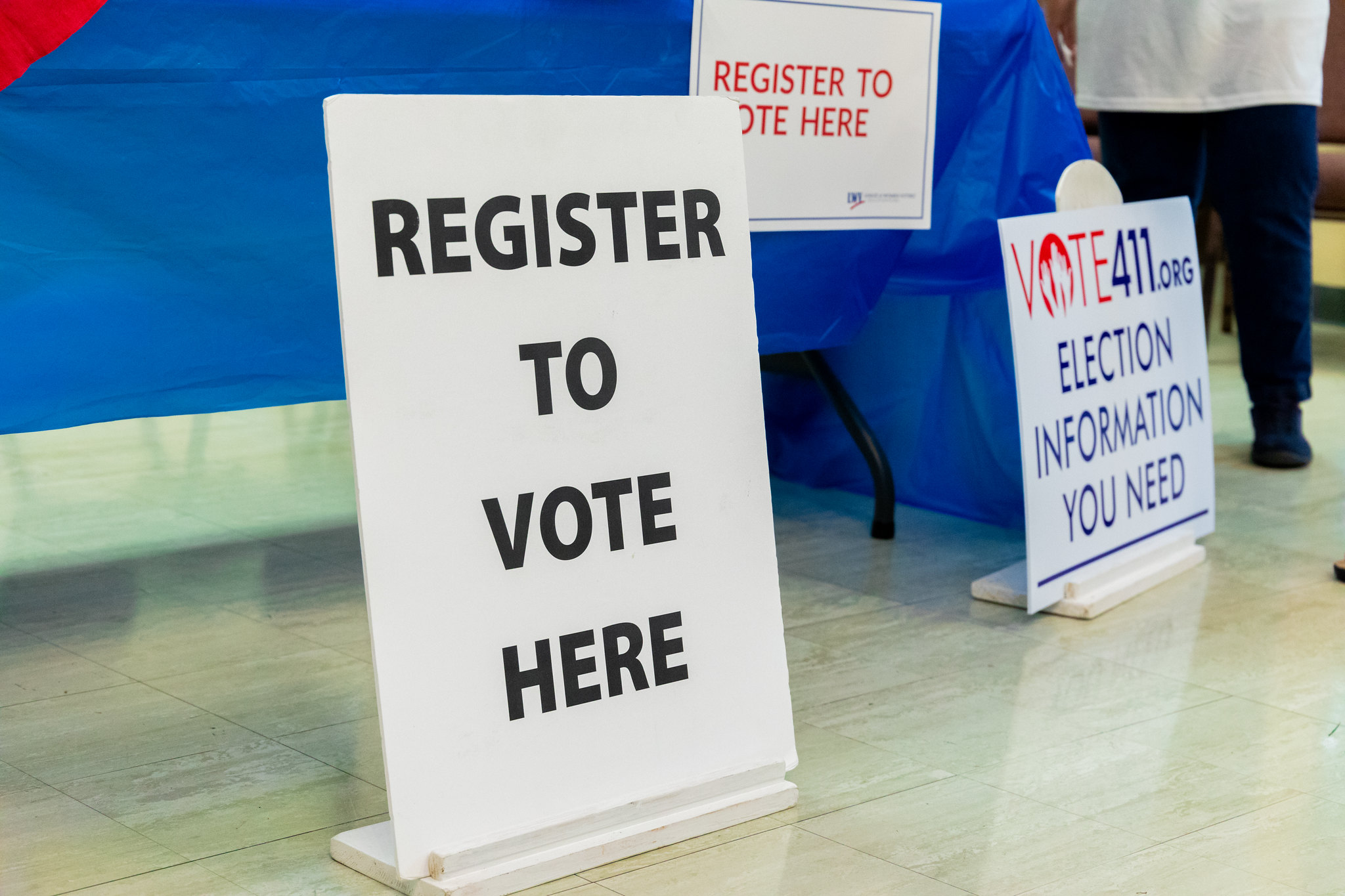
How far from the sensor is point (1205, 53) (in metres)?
2.36

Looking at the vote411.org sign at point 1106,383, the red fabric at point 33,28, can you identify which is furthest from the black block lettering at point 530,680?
the vote411.org sign at point 1106,383

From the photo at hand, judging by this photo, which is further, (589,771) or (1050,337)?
(1050,337)

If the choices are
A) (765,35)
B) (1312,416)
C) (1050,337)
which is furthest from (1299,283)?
(765,35)

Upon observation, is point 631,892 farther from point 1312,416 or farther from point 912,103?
point 1312,416

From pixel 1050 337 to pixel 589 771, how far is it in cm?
91

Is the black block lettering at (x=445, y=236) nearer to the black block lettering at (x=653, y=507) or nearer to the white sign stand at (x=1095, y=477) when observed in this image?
the black block lettering at (x=653, y=507)

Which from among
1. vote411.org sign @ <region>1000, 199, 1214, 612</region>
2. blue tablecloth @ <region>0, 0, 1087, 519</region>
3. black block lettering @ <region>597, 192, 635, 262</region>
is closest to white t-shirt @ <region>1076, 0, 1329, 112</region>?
vote411.org sign @ <region>1000, 199, 1214, 612</region>

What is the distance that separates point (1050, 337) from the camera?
1.76m

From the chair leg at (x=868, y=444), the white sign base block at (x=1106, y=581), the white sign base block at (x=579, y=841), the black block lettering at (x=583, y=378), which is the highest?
the black block lettering at (x=583, y=378)

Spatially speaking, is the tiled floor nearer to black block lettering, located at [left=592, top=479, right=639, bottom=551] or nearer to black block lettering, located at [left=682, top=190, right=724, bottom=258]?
black block lettering, located at [left=592, top=479, right=639, bottom=551]

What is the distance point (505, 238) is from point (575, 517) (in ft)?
0.74

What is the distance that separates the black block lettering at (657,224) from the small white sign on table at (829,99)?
46 cm

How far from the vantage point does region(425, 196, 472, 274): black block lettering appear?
3.50ft

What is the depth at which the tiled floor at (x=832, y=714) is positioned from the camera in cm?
113
